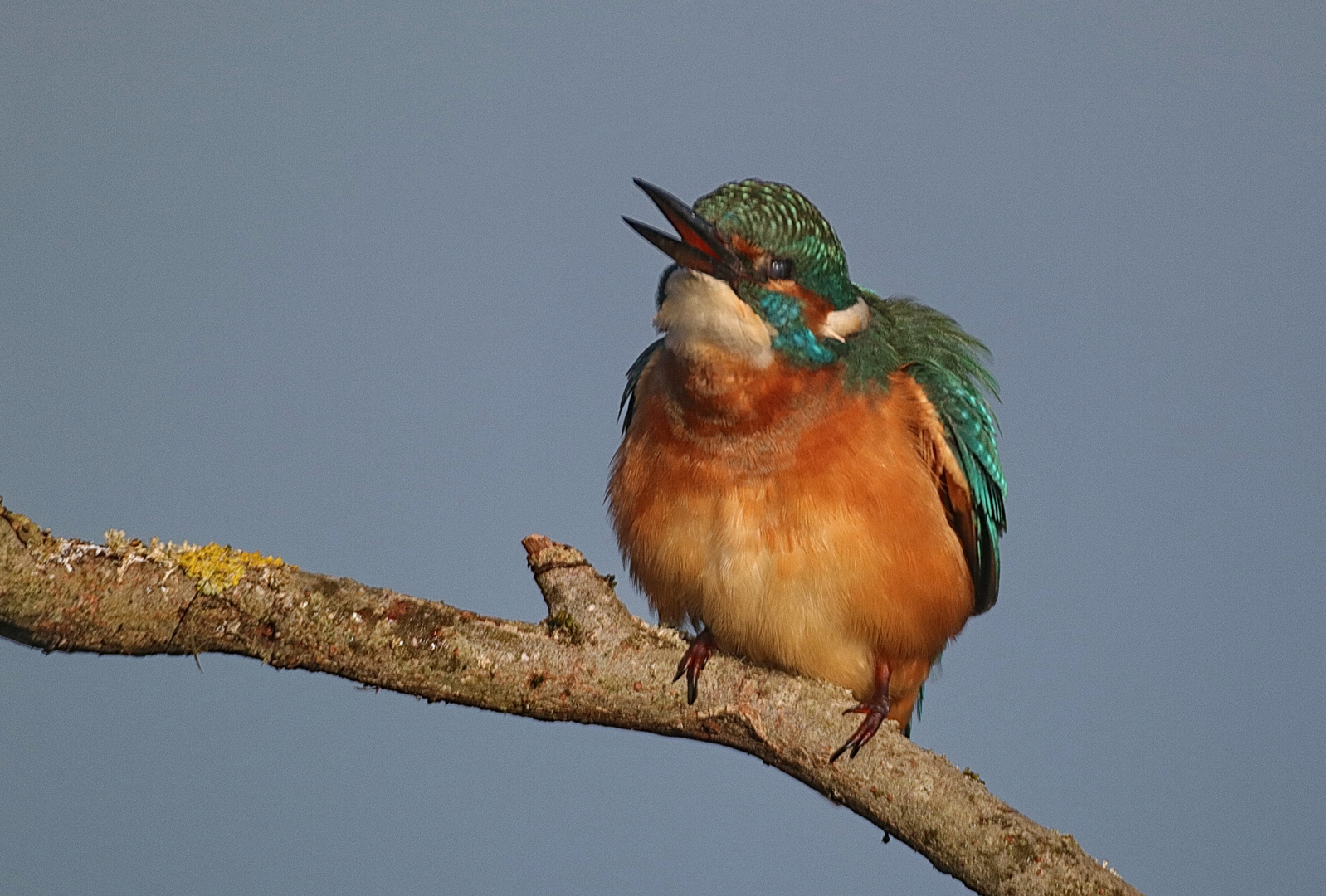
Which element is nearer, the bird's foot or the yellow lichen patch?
the yellow lichen patch

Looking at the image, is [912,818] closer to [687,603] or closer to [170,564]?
[687,603]

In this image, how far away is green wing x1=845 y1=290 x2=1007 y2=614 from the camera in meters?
3.76

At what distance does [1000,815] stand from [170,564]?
2.15m

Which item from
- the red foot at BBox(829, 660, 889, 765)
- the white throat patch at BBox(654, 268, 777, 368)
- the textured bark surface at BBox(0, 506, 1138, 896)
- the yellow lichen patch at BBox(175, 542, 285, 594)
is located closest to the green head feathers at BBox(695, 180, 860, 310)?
the white throat patch at BBox(654, 268, 777, 368)

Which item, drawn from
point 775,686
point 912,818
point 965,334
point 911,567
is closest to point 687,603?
point 775,686

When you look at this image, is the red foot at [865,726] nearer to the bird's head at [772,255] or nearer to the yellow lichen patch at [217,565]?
the bird's head at [772,255]

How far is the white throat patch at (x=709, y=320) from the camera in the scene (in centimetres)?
335

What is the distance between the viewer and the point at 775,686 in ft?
11.5

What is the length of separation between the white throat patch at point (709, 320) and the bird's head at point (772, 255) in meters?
0.01

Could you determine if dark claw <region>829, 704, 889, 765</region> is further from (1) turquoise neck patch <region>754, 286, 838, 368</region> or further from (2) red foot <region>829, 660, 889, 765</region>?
(1) turquoise neck patch <region>754, 286, 838, 368</region>

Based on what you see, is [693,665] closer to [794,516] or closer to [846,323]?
[794,516]

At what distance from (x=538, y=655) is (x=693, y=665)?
48cm

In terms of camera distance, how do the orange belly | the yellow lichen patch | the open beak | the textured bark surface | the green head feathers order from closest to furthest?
the textured bark surface → the yellow lichen patch → the open beak → the green head feathers → the orange belly

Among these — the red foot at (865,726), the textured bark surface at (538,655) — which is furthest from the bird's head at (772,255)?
the red foot at (865,726)
